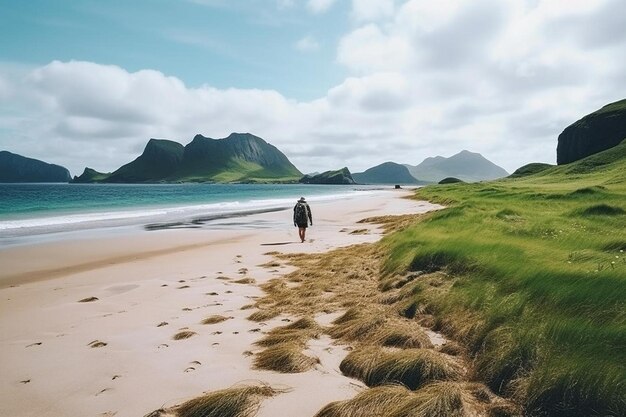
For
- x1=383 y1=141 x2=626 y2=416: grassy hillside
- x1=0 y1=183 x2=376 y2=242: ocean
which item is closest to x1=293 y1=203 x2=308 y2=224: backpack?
x1=383 y1=141 x2=626 y2=416: grassy hillside

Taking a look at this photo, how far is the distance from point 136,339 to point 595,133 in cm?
18526

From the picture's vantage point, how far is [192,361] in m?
6.62

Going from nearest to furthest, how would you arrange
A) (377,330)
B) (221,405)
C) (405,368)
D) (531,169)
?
(221,405)
(405,368)
(377,330)
(531,169)

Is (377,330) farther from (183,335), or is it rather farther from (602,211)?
(602,211)

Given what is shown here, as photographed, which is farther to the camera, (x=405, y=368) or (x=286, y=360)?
(x=286, y=360)

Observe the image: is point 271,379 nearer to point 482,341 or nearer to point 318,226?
point 482,341

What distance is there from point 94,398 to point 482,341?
599cm

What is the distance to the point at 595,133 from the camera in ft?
488

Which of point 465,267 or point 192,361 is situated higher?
point 465,267

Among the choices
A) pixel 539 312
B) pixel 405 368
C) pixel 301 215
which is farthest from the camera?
pixel 301 215

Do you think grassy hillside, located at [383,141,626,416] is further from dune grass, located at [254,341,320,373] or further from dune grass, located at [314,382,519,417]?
dune grass, located at [254,341,320,373]

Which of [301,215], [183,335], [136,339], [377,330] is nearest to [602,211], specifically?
[377,330]

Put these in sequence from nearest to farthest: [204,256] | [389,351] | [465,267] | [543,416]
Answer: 1. [543,416]
2. [389,351]
3. [465,267]
4. [204,256]

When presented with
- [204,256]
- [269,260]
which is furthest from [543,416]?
[204,256]
